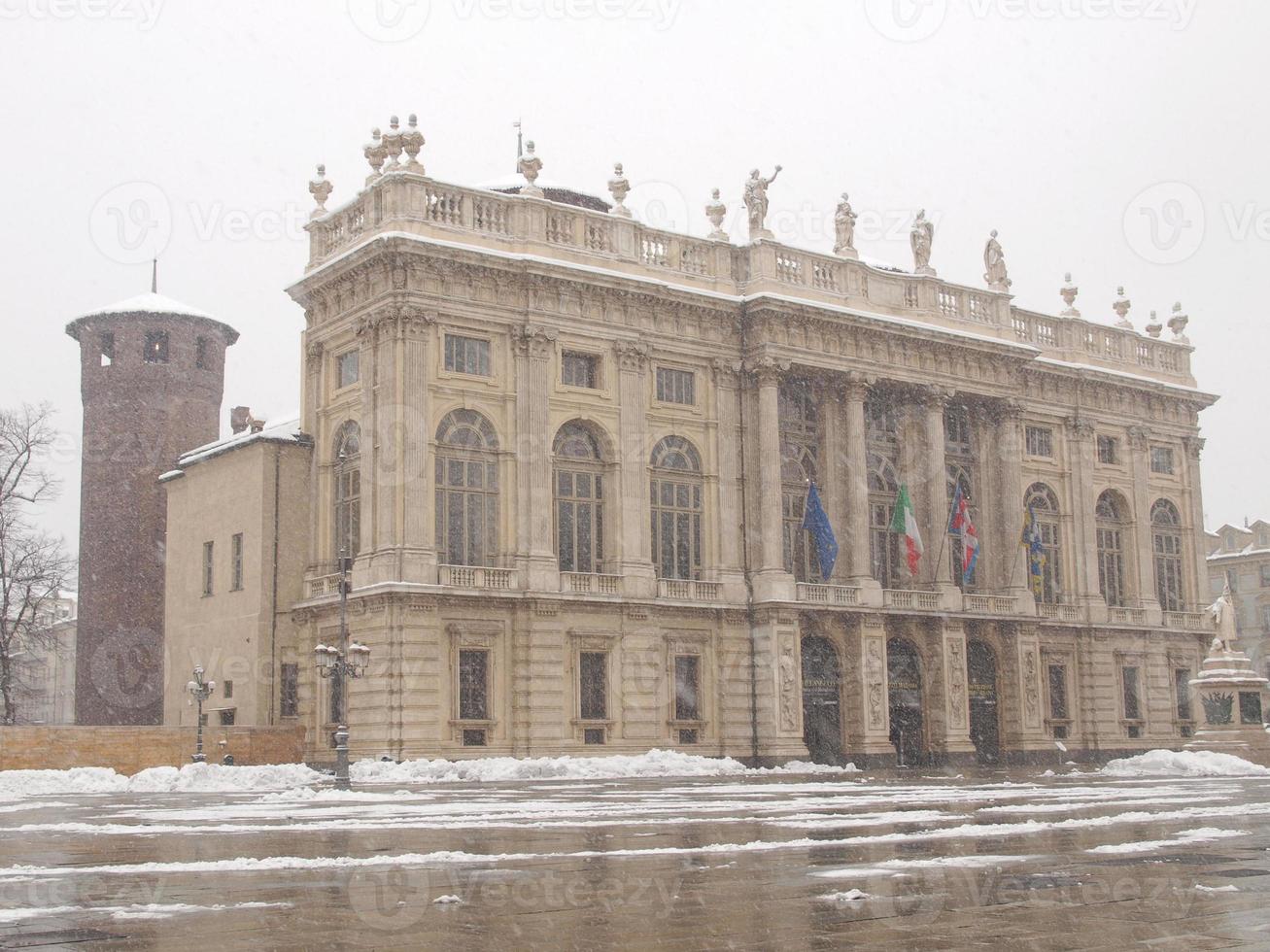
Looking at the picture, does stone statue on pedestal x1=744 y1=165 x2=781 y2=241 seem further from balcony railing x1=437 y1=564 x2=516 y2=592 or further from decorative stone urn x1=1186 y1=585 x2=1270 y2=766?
decorative stone urn x1=1186 y1=585 x2=1270 y2=766

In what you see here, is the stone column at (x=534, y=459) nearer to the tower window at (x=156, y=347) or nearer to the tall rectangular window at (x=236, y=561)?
the tall rectangular window at (x=236, y=561)

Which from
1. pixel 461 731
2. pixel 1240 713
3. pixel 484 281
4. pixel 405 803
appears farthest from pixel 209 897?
pixel 1240 713

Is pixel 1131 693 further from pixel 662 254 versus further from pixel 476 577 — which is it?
pixel 476 577

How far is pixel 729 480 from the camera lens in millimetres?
47469

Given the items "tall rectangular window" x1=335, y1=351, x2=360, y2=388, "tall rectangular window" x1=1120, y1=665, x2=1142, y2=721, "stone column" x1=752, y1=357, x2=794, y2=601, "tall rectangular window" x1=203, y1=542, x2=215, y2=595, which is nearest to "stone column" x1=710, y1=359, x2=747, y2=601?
"stone column" x1=752, y1=357, x2=794, y2=601

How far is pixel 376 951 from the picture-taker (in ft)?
31.1

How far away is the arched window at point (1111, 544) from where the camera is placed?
58.9 metres

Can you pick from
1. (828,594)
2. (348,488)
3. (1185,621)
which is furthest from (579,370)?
(1185,621)

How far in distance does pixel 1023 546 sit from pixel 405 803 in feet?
107

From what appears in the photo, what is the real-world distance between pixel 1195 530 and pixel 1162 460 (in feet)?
10.9

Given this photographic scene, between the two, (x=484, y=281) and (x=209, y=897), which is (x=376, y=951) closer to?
(x=209, y=897)

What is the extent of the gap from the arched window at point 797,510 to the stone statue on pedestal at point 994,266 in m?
11.5

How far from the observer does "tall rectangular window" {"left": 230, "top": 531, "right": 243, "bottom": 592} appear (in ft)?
154

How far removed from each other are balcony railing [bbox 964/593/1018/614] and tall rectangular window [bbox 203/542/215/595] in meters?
25.1
